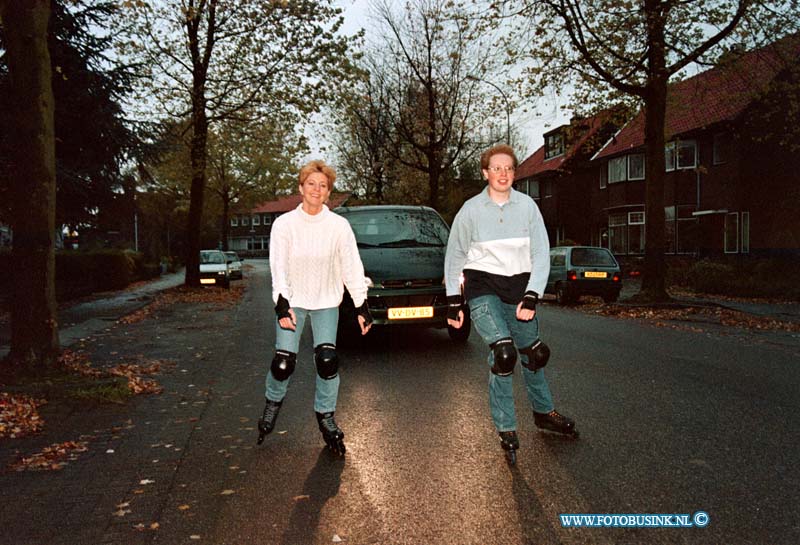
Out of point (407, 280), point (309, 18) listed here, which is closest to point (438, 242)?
point (407, 280)

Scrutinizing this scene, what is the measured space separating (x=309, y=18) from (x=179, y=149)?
225 inches

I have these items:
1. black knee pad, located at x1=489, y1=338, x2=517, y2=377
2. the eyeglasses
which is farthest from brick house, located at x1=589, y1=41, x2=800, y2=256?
black knee pad, located at x1=489, y1=338, x2=517, y2=377

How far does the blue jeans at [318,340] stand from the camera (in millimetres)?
4750

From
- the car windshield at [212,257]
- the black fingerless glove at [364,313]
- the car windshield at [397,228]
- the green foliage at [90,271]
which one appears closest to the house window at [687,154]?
the car windshield at [212,257]

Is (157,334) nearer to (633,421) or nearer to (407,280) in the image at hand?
(407,280)

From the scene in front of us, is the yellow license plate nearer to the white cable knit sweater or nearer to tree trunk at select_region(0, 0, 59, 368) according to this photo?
tree trunk at select_region(0, 0, 59, 368)

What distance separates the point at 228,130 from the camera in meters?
24.1

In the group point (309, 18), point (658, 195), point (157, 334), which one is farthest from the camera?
point (309, 18)

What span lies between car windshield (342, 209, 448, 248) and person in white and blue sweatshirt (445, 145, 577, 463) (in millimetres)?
5318

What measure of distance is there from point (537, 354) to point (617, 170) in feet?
109

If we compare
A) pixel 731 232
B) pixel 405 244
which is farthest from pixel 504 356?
pixel 731 232

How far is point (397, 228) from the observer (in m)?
10.4

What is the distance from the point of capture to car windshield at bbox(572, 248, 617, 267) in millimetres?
18516

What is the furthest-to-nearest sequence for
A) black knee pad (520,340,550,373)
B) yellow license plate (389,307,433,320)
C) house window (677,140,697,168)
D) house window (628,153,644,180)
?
house window (628,153,644,180)
house window (677,140,697,168)
yellow license plate (389,307,433,320)
black knee pad (520,340,550,373)
